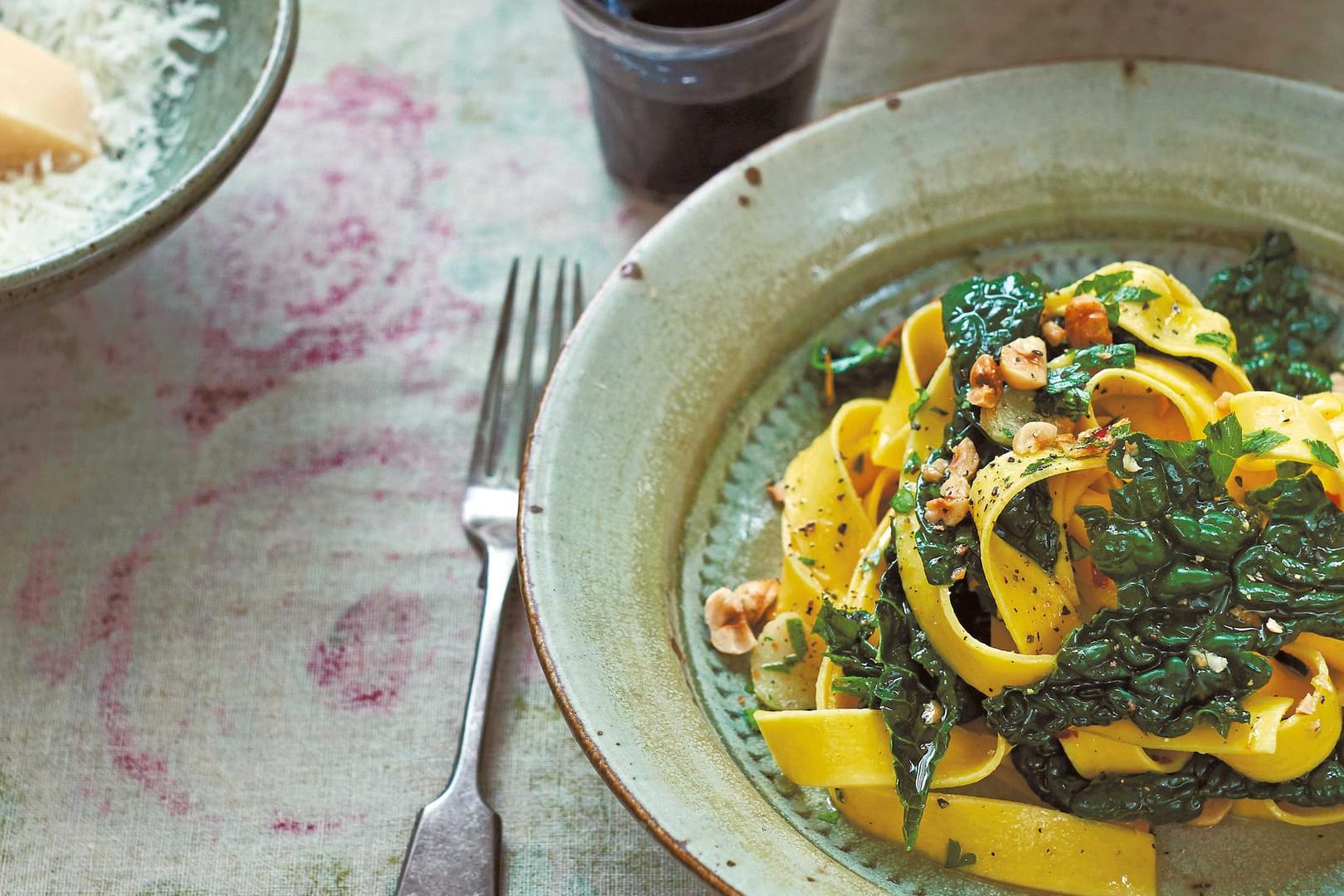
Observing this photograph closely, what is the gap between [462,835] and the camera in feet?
8.75

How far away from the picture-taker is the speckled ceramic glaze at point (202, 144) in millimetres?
2891

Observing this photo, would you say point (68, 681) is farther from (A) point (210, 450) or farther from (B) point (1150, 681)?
(B) point (1150, 681)

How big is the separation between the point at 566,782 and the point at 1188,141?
2.31 metres

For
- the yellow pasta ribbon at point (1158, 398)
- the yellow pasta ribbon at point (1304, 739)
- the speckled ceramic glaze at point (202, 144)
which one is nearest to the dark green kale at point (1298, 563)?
the yellow pasta ribbon at point (1304, 739)

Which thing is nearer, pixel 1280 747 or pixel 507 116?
pixel 1280 747

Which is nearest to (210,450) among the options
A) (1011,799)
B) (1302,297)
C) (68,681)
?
(68,681)

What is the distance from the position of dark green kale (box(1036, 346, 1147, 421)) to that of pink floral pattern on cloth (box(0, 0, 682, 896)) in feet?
4.41

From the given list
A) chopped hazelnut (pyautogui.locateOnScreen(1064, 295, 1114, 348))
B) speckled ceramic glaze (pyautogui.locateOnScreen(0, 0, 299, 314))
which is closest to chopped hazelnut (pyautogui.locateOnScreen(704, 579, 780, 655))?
chopped hazelnut (pyautogui.locateOnScreen(1064, 295, 1114, 348))

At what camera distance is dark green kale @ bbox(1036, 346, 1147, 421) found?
253 cm

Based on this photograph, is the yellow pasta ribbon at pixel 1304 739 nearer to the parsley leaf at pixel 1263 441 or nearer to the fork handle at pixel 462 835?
the parsley leaf at pixel 1263 441

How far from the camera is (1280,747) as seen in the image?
2309mm

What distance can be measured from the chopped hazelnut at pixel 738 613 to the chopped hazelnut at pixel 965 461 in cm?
51

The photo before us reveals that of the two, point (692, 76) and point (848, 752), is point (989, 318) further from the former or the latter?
point (692, 76)

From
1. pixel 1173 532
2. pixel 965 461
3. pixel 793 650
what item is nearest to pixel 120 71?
pixel 793 650
